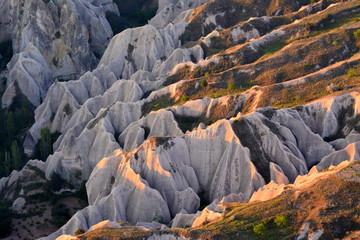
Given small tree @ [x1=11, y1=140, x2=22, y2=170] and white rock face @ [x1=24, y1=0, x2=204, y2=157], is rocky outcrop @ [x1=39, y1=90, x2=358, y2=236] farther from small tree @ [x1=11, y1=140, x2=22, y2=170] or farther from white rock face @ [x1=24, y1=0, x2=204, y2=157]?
white rock face @ [x1=24, y1=0, x2=204, y2=157]

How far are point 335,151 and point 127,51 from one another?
135 ft

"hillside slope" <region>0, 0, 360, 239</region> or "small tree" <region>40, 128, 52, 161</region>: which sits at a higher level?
"hillside slope" <region>0, 0, 360, 239</region>

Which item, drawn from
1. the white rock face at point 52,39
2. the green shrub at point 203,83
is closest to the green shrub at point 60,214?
the green shrub at point 203,83

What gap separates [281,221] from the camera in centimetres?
2809

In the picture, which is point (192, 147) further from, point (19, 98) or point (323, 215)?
point (19, 98)

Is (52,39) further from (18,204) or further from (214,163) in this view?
(214,163)

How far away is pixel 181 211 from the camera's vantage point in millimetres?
38781

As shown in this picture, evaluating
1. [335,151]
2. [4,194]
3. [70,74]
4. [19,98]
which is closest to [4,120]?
[19,98]

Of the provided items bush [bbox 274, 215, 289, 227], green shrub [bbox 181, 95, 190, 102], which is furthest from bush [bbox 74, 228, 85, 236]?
green shrub [bbox 181, 95, 190, 102]

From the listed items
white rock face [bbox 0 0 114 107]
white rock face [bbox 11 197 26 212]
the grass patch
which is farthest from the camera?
white rock face [bbox 0 0 114 107]

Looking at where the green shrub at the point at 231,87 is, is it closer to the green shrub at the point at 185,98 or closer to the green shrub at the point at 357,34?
the green shrub at the point at 185,98

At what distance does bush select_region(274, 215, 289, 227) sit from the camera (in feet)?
91.9

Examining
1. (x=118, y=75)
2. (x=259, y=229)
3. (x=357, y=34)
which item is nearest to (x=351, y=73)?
(x=357, y=34)

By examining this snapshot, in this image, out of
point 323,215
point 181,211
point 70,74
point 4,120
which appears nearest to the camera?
point 323,215
